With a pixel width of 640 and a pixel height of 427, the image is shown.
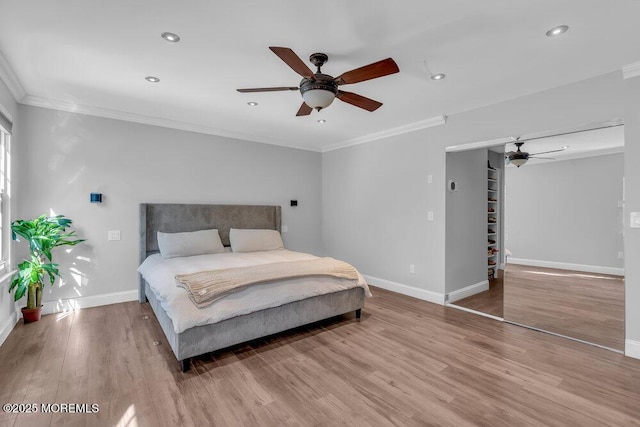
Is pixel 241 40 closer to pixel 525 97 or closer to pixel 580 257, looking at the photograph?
pixel 525 97

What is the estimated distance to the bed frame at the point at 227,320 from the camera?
2420mm

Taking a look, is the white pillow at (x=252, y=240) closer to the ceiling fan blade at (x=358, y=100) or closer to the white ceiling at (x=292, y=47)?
the white ceiling at (x=292, y=47)

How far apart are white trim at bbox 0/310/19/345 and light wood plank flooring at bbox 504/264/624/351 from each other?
206 inches

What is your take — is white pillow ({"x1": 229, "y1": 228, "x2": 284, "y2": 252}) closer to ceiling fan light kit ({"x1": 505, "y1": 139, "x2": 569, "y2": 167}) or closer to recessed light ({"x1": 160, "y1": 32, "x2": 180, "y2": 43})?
recessed light ({"x1": 160, "y1": 32, "x2": 180, "y2": 43})

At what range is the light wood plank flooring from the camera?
3059mm

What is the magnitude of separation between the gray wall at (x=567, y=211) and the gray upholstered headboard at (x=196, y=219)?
11.9ft

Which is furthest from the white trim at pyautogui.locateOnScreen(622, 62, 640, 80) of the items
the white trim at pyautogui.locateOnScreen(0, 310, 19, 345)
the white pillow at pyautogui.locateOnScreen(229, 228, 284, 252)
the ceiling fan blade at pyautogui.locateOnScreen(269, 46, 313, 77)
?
the white trim at pyautogui.locateOnScreen(0, 310, 19, 345)

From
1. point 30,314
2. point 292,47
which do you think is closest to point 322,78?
point 292,47

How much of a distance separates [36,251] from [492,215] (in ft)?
19.5

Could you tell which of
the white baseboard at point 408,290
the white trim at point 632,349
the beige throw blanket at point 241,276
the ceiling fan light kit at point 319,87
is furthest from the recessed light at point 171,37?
the white trim at point 632,349

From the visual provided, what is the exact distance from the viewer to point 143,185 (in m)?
4.14

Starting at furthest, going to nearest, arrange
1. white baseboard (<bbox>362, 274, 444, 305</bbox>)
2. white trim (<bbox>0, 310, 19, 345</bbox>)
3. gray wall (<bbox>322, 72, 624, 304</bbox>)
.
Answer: white baseboard (<bbox>362, 274, 444, 305</bbox>), gray wall (<bbox>322, 72, 624, 304</bbox>), white trim (<bbox>0, 310, 19, 345</bbox>)

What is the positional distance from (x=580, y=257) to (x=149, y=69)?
16.2ft

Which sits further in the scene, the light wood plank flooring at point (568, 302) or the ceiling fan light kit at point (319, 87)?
the light wood plank flooring at point (568, 302)
